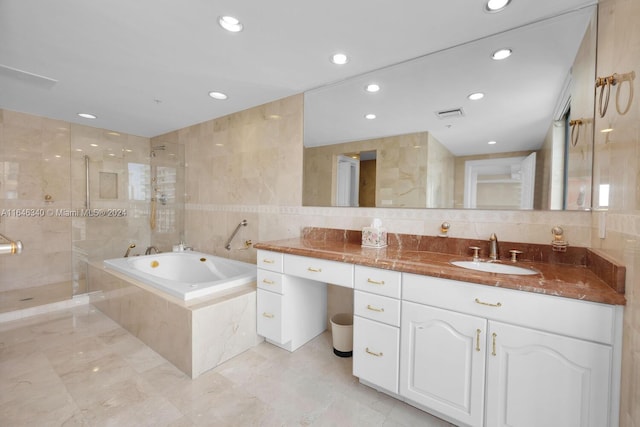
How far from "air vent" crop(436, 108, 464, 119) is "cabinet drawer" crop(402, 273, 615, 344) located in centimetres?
113

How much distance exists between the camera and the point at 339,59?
1926 mm

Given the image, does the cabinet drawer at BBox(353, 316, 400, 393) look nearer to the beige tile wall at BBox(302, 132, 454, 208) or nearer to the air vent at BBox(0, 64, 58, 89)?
the beige tile wall at BBox(302, 132, 454, 208)

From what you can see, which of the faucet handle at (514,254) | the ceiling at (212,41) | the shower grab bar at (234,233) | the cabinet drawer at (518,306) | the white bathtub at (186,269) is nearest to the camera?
the cabinet drawer at (518,306)

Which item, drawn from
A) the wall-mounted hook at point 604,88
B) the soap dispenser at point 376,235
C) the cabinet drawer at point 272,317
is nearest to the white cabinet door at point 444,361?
the soap dispenser at point 376,235

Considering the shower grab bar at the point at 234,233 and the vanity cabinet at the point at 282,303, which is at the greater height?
the shower grab bar at the point at 234,233

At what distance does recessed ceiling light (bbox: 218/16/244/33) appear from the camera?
1.53 m

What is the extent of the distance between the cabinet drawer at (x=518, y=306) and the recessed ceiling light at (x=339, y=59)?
58.8 inches

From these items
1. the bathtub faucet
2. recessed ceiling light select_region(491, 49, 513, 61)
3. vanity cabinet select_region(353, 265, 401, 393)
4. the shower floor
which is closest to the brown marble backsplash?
vanity cabinet select_region(353, 265, 401, 393)

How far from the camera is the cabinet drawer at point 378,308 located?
1.48 meters

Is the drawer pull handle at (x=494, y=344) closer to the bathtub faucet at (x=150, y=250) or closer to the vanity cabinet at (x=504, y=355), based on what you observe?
the vanity cabinet at (x=504, y=355)

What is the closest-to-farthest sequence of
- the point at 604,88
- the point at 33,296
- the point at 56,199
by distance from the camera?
the point at 604,88
the point at 33,296
the point at 56,199

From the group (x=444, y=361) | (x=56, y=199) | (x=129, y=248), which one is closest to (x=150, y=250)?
(x=129, y=248)

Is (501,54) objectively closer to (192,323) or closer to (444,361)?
(444,361)

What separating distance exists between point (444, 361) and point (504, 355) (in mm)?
263
